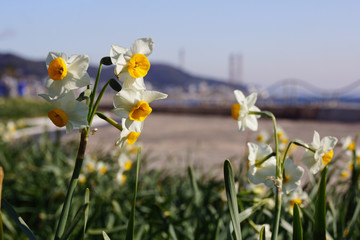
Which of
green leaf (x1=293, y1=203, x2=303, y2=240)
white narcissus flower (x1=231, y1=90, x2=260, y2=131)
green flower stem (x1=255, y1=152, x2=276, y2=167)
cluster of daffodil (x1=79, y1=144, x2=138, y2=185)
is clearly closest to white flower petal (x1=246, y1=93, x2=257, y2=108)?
white narcissus flower (x1=231, y1=90, x2=260, y2=131)

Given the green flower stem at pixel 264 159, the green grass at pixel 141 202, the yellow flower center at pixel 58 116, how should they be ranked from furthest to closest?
the green grass at pixel 141 202
the green flower stem at pixel 264 159
the yellow flower center at pixel 58 116

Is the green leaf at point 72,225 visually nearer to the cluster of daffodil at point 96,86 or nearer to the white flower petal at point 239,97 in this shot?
the cluster of daffodil at point 96,86

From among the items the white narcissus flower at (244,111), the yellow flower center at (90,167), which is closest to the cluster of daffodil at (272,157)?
the white narcissus flower at (244,111)

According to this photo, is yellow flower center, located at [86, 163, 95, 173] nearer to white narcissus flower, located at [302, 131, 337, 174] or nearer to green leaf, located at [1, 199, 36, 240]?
green leaf, located at [1, 199, 36, 240]

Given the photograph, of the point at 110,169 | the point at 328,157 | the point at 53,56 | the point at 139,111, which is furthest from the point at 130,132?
the point at 110,169

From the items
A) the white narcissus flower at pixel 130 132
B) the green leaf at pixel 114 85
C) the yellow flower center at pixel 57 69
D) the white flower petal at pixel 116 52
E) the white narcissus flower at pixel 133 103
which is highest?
the white flower petal at pixel 116 52

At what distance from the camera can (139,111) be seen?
56cm

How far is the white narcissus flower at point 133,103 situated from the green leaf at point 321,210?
0.30 m

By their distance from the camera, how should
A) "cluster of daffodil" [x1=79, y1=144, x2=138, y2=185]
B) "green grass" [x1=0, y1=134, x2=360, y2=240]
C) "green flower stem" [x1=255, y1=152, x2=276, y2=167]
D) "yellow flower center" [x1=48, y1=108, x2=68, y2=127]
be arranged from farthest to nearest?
1. "cluster of daffodil" [x1=79, y1=144, x2=138, y2=185]
2. "green grass" [x1=0, y1=134, x2=360, y2=240]
3. "green flower stem" [x1=255, y1=152, x2=276, y2=167]
4. "yellow flower center" [x1=48, y1=108, x2=68, y2=127]

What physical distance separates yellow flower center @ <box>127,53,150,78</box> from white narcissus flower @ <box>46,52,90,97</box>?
0.22ft

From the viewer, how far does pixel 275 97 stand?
12.7m

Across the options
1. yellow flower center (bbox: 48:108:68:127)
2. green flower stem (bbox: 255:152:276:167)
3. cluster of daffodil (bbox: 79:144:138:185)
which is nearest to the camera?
yellow flower center (bbox: 48:108:68:127)

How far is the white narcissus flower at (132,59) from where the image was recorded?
55cm

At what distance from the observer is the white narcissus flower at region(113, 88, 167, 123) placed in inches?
21.9
